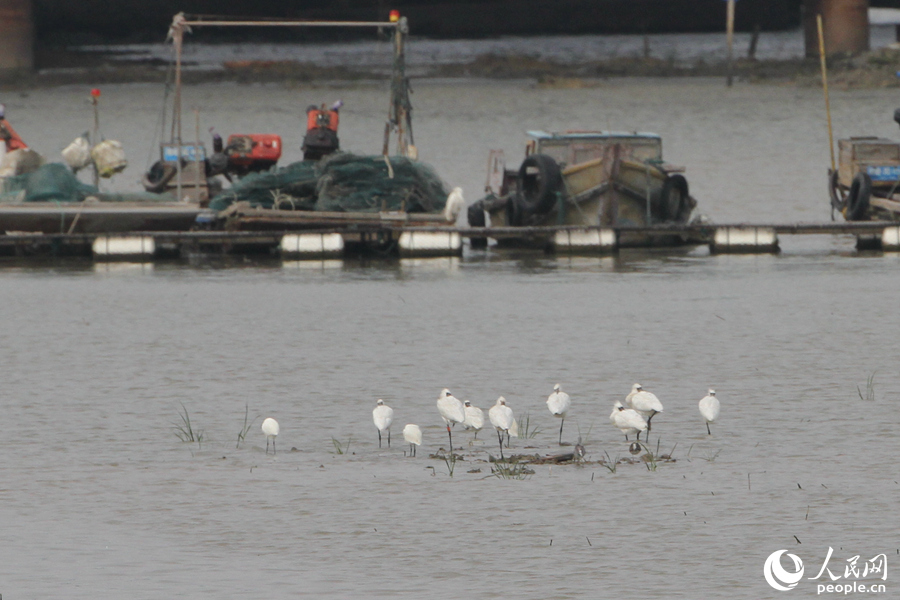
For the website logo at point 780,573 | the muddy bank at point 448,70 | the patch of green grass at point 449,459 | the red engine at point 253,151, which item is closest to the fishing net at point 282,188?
the red engine at point 253,151

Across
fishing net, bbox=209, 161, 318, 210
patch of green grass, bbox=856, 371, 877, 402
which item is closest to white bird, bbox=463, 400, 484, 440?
patch of green grass, bbox=856, 371, 877, 402

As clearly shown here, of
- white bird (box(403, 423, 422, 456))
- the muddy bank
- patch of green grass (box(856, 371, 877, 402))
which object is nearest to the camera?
white bird (box(403, 423, 422, 456))

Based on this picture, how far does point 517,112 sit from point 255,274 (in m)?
42.6

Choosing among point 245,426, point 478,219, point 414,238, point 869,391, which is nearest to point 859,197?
point 478,219

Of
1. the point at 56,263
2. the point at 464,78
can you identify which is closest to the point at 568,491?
the point at 56,263

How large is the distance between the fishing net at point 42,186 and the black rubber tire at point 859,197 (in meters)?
13.8

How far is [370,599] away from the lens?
9.12 meters

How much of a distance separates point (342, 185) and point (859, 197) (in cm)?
913

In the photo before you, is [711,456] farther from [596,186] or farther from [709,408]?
[596,186]

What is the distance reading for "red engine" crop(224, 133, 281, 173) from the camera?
94.5 feet

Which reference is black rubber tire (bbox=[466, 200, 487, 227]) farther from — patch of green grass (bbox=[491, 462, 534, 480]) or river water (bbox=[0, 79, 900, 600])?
patch of green grass (bbox=[491, 462, 534, 480])

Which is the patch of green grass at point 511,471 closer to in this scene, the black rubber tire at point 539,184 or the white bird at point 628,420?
the white bird at point 628,420

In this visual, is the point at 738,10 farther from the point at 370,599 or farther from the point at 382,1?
the point at 370,599

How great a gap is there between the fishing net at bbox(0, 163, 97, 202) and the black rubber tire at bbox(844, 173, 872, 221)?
13.8 meters
